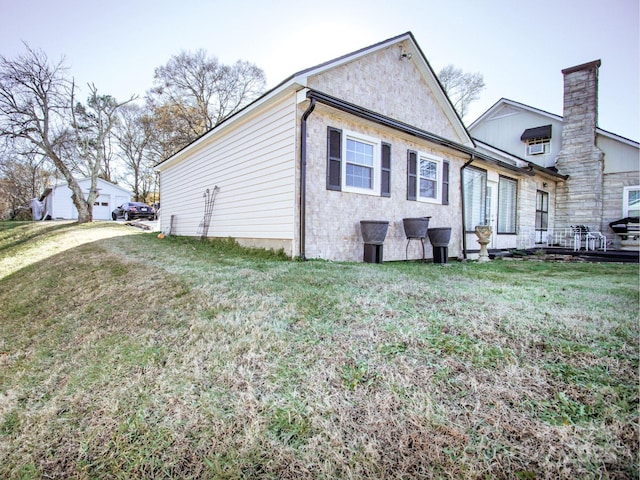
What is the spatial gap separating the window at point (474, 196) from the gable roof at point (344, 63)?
3.71 ft

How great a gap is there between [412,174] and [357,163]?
1764 millimetres

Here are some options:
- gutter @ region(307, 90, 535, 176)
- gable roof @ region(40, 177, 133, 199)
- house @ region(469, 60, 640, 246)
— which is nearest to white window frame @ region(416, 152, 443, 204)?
gutter @ region(307, 90, 535, 176)

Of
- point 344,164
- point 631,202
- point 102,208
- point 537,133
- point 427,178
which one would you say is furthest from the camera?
point 102,208

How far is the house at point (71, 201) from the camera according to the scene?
24.2 meters

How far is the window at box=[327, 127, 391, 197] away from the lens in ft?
19.8

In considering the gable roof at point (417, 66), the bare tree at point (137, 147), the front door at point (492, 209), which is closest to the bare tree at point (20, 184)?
the bare tree at point (137, 147)

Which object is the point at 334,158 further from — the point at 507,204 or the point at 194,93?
the point at 194,93

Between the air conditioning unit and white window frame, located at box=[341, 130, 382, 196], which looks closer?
white window frame, located at box=[341, 130, 382, 196]

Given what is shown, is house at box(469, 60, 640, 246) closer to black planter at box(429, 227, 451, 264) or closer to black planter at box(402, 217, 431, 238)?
black planter at box(429, 227, 451, 264)

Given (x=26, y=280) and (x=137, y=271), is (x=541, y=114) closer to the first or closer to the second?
(x=137, y=271)

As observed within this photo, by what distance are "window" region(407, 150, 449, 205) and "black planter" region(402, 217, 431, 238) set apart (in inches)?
28.9

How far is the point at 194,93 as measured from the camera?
73.9 ft

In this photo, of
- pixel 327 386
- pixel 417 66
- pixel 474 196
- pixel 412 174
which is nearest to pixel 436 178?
pixel 412 174

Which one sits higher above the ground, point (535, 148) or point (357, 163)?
point (535, 148)
